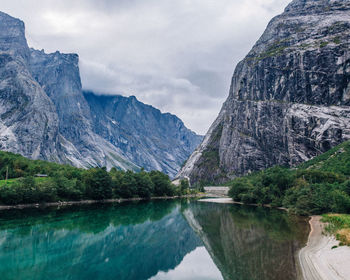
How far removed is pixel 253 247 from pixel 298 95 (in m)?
144

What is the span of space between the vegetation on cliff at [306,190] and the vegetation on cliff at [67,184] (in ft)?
108

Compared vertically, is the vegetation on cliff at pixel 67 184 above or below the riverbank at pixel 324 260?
above

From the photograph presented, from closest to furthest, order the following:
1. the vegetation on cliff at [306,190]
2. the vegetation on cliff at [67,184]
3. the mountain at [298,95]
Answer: the vegetation on cliff at [306,190] < the vegetation on cliff at [67,184] < the mountain at [298,95]

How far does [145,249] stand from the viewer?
1323 inches

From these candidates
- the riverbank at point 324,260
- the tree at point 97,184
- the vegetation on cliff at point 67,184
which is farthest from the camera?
the tree at point 97,184

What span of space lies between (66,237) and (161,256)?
14875 mm

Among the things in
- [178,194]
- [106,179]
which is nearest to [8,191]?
[106,179]

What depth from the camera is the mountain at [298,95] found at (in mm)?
139750

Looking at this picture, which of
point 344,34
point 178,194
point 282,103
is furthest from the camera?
point 282,103

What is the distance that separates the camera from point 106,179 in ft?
307

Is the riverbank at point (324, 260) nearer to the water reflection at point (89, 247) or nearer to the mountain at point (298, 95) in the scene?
the water reflection at point (89, 247)

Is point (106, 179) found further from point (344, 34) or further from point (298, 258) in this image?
point (344, 34)

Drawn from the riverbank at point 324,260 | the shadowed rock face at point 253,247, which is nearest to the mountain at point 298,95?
the shadowed rock face at point 253,247

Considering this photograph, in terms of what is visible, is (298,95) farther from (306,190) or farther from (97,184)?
(97,184)
